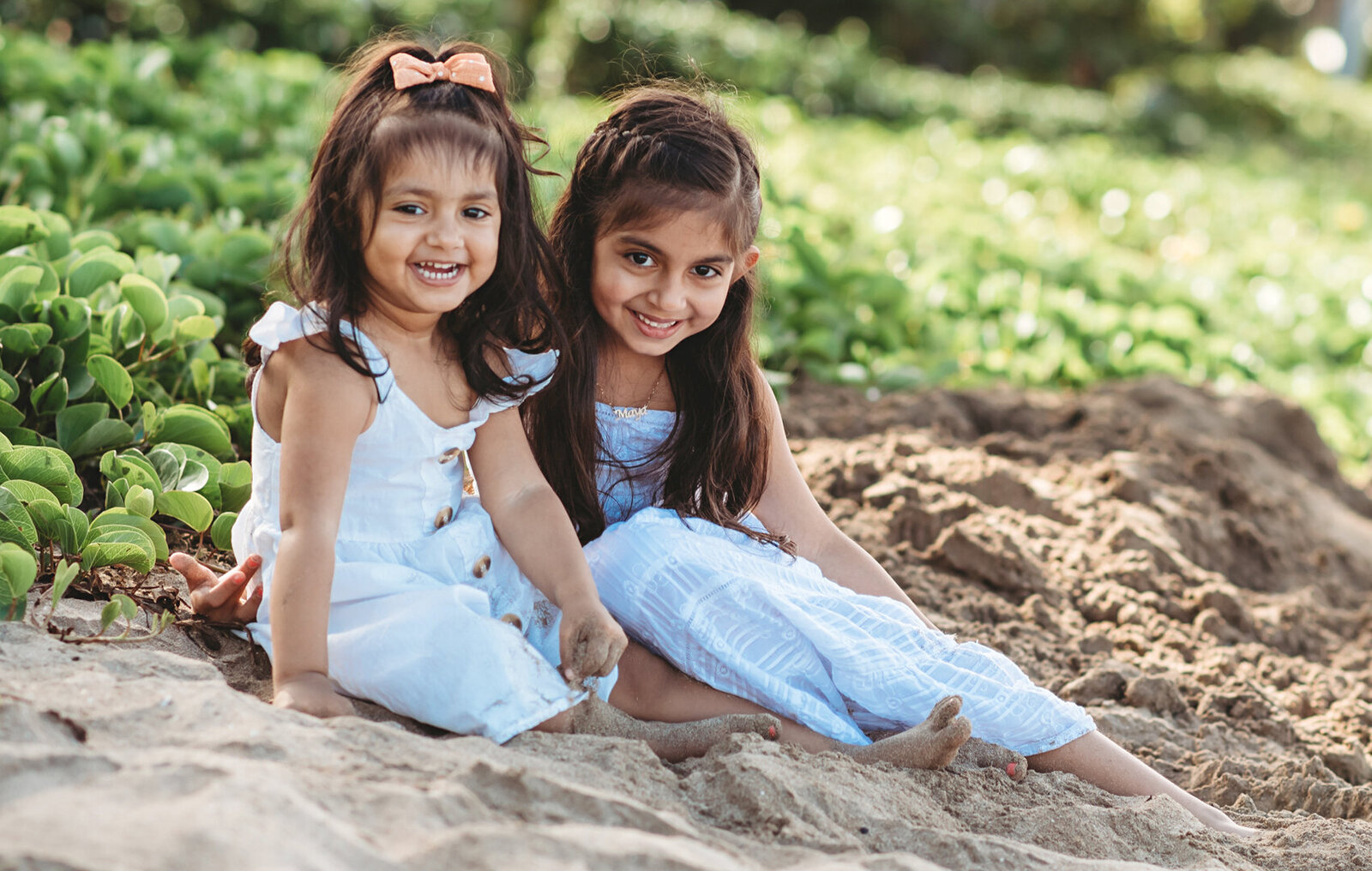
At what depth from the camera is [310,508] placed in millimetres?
1954

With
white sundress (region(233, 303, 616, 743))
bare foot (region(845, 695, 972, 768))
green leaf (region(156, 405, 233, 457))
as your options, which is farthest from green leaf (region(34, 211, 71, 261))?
bare foot (region(845, 695, 972, 768))

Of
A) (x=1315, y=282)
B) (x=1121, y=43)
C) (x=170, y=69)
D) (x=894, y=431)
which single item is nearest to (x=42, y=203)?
(x=894, y=431)

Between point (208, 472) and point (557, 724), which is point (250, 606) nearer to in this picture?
point (208, 472)

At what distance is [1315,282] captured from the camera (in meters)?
7.24

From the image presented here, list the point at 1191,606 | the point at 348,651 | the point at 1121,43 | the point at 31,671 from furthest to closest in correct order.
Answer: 1. the point at 1121,43
2. the point at 1191,606
3. the point at 348,651
4. the point at 31,671

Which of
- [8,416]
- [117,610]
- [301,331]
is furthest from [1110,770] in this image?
[8,416]

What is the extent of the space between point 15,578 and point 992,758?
1.72m

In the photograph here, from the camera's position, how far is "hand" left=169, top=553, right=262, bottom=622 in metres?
2.21

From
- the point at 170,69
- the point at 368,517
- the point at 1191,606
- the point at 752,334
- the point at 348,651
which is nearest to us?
the point at 348,651

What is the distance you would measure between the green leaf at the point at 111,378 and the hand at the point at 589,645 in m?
1.20

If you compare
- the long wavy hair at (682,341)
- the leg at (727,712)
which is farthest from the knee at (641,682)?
the long wavy hair at (682,341)

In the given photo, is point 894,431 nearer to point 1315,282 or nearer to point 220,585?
point 220,585

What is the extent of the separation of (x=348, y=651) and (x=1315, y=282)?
686cm

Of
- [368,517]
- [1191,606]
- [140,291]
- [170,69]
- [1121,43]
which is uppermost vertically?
[1121,43]
